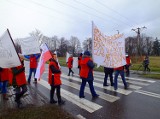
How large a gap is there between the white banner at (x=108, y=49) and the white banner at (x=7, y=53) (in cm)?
272

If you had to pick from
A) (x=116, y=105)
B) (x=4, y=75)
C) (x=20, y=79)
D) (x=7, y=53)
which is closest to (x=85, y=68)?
(x=116, y=105)

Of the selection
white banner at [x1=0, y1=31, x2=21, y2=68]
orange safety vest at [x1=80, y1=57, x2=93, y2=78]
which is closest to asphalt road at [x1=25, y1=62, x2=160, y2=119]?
orange safety vest at [x1=80, y1=57, x2=93, y2=78]

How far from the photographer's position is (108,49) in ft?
24.8

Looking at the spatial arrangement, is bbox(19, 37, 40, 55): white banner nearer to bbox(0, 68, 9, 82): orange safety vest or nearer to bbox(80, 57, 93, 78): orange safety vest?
bbox(0, 68, 9, 82): orange safety vest

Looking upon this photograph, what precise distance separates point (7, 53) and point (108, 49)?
3.89m

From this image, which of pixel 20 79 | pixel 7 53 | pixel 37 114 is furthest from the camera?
pixel 20 79

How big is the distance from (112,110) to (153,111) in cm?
119

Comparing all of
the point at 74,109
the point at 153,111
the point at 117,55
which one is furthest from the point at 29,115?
the point at 117,55

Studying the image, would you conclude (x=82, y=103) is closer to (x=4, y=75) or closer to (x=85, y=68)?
(x=85, y=68)

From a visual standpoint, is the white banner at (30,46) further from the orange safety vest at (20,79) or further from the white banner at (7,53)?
the white banner at (7,53)

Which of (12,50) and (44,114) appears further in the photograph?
(12,50)

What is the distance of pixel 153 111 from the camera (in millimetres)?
5434

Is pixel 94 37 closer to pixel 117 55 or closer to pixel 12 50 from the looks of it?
pixel 117 55

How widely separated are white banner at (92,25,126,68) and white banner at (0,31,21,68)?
272 centimetres
